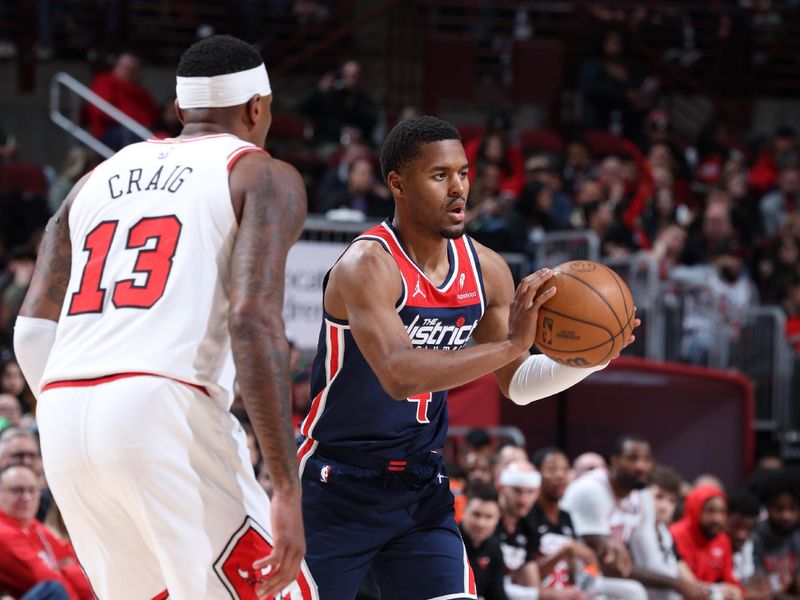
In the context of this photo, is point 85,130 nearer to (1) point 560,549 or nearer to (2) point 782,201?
(1) point 560,549

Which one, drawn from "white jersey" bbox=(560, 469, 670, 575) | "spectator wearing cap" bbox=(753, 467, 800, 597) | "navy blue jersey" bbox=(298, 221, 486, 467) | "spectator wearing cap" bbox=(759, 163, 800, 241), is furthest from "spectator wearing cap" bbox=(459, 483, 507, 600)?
"spectator wearing cap" bbox=(759, 163, 800, 241)

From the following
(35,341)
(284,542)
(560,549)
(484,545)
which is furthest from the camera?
(560,549)

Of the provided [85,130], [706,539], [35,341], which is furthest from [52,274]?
[85,130]

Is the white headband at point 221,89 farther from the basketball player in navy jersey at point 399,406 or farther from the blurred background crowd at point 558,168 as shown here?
the blurred background crowd at point 558,168

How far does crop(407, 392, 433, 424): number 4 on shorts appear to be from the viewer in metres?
4.61

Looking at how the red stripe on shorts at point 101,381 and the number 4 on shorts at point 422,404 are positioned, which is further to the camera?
the number 4 on shorts at point 422,404

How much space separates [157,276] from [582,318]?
141cm

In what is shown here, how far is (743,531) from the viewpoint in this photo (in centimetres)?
1061

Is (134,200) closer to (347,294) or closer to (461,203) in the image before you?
(347,294)

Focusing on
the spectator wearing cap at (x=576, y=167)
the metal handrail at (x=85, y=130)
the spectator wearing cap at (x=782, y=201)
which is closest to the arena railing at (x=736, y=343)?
the spectator wearing cap at (x=576, y=167)

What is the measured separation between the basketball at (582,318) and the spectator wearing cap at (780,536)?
670cm

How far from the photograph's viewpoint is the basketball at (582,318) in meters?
4.31

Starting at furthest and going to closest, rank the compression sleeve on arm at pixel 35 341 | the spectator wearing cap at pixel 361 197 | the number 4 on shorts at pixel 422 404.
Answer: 1. the spectator wearing cap at pixel 361 197
2. the number 4 on shorts at pixel 422 404
3. the compression sleeve on arm at pixel 35 341

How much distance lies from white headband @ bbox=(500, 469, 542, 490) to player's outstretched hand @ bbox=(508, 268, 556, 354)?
4.63 m
